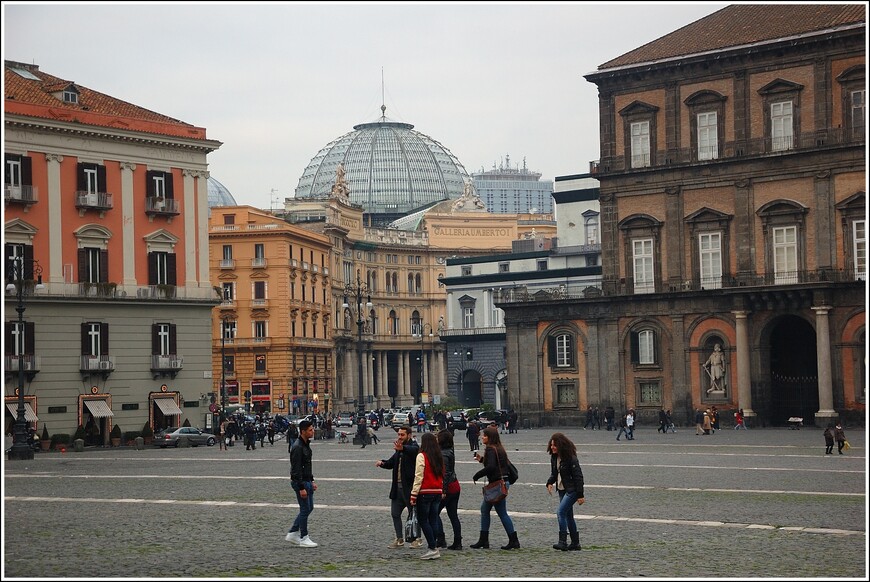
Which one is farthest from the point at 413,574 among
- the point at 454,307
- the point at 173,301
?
the point at 454,307

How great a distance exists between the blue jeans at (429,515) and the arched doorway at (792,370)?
52.5m

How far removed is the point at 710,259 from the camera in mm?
72438

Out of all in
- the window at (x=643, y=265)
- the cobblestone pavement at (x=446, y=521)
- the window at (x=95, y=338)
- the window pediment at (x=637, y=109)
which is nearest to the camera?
the cobblestone pavement at (x=446, y=521)

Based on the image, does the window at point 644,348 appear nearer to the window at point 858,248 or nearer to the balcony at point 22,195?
the window at point 858,248

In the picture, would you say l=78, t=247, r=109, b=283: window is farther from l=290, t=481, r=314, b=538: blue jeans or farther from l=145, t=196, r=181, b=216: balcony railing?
l=290, t=481, r=314, b=538: blue jeans

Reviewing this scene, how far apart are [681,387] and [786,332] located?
5.94 m

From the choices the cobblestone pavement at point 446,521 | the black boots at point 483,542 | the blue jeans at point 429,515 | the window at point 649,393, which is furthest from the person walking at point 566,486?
the window at point 649,393

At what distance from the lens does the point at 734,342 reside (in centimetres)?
7156

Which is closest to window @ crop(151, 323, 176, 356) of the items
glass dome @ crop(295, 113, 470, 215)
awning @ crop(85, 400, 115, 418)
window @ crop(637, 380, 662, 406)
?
awning @ crop(85, 400, 115, 418)

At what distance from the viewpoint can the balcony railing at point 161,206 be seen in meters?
62.8

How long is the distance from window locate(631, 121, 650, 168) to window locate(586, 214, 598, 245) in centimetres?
2808

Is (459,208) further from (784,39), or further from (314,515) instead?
(314,515)

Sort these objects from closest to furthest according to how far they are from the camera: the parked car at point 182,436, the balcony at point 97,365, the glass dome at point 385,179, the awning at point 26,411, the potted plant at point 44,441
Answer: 1. the awning at point 26,411
2. the potted plant at point 44,441
3. the balcony at point 97,365
4. the parked car at point 182,436
5. the glass dome at point 385,179

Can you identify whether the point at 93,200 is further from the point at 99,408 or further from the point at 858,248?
the point at 858,248
